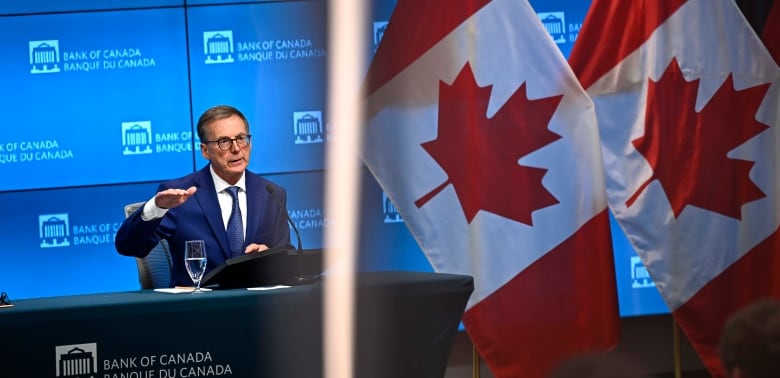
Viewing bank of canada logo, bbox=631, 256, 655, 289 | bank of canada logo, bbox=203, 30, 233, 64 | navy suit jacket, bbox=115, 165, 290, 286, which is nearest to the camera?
navy suit jacket, bbox=115, 165, 290, 286

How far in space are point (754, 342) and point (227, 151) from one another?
2845mm

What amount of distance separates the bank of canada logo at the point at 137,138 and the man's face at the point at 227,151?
1267mm

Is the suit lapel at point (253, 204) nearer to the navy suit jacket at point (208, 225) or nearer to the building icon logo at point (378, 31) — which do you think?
the navy suit jacket at point (208, 225)

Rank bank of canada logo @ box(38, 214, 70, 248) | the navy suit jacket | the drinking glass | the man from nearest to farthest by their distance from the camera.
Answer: the man → the drinking glass → the navy suit jacket → bank of canada logo @ box(38, 214, 70, 248)

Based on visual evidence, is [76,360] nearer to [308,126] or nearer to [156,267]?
[156,267]

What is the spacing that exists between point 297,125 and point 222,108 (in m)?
1.28

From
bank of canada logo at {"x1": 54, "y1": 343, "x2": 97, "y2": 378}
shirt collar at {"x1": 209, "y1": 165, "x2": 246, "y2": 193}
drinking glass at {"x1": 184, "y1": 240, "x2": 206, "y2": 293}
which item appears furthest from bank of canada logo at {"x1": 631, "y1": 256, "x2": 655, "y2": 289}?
bank of canada logo at {"x1": 54, "y1": 343, "x2": 97, "y2": 378}

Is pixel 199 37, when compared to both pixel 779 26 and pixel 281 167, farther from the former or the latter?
pixel 779 26

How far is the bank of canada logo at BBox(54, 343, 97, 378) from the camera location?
2.82 m

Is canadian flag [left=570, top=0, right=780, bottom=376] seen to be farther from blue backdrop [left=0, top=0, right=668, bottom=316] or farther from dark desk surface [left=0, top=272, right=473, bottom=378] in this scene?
dark desk surface [left=0, top=272, right=473, bottom=378]

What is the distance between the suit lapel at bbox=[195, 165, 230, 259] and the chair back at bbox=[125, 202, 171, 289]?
25 centimetres

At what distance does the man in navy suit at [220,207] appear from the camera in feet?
12.4

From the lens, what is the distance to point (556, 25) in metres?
5.44

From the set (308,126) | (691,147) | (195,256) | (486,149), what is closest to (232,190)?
(195,256)
